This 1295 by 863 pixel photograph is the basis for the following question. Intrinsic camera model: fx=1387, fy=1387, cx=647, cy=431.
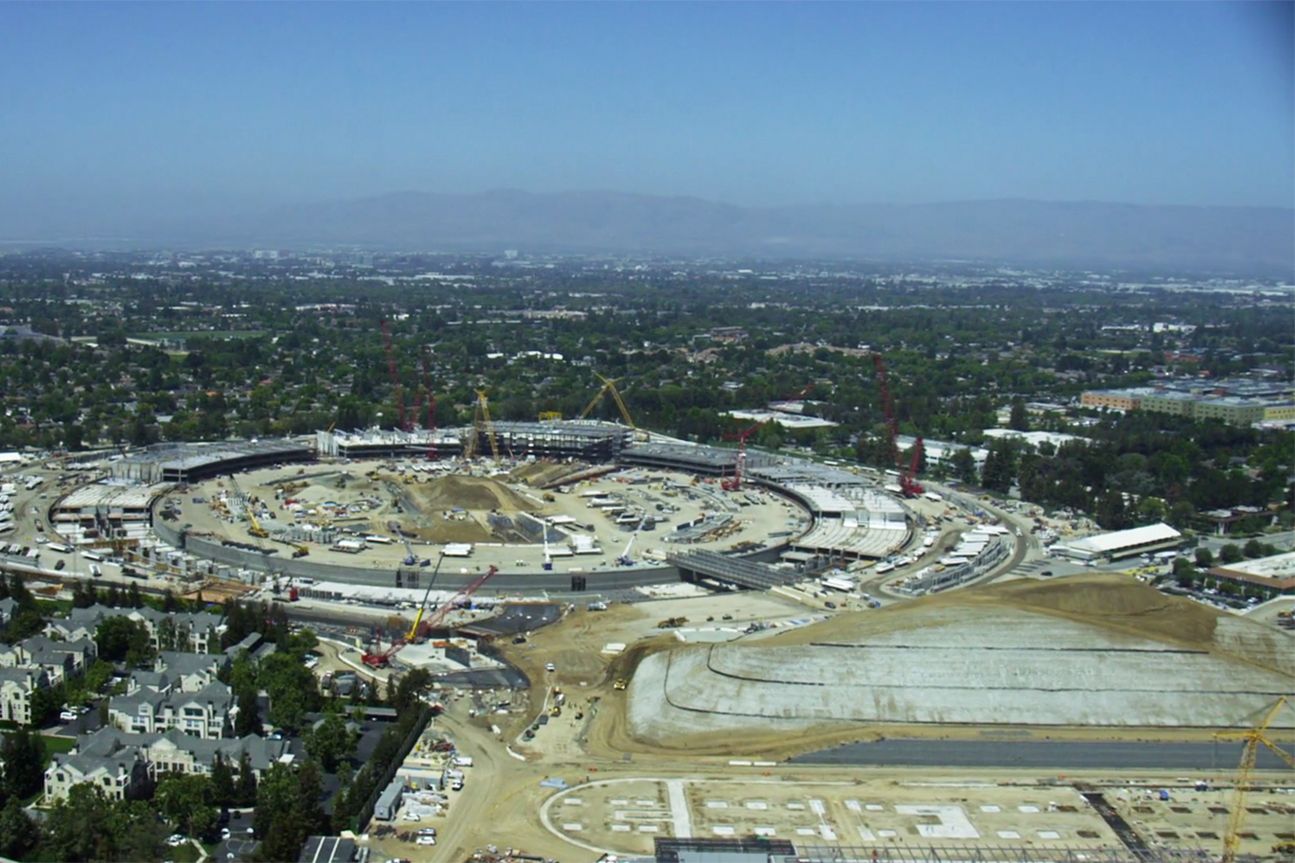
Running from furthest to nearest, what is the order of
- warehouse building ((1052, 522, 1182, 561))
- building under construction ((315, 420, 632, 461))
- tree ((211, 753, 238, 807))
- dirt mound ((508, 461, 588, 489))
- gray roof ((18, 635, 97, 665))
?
building under construction ((315, 420, 632, 461)) < dirt mound ((508, 461, 588, 489)) < warehouse building ((1052, 522, 1182, 561)) < gray roof ((18, 635, 97, 665)) < tree ((211, 753, 238, 807))

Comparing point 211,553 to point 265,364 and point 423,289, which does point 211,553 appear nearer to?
point 265,364

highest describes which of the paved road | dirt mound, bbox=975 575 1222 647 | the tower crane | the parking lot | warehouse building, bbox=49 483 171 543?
dirt mound, bbox=975 575 1222 647

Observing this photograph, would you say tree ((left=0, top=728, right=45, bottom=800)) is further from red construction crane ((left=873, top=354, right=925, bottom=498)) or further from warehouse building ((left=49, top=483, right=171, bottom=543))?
red construction crane ((left=873, top=354, right=925, bottom=498))

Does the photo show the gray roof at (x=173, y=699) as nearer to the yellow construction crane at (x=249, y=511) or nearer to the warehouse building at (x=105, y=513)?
the yellow construction crane at (x=249, y=511)

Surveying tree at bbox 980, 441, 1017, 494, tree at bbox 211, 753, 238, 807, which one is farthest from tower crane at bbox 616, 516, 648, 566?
tree at bbox 211, 753, 238, 807

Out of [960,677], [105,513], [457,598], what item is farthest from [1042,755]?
[105,513]

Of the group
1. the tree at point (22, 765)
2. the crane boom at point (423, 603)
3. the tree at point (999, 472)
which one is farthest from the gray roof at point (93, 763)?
the tree at point (999, 472)
